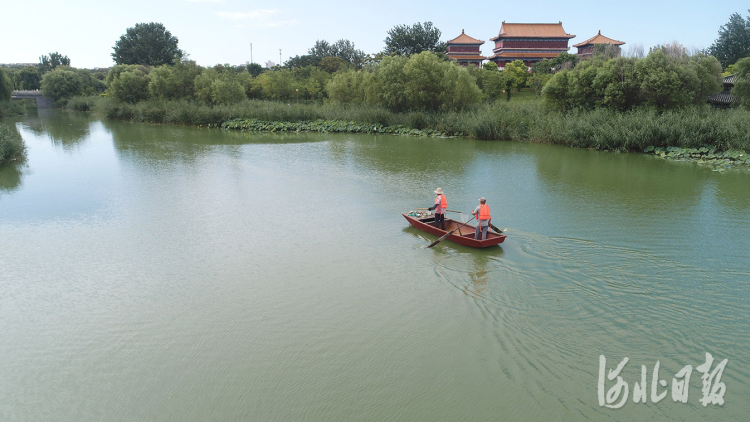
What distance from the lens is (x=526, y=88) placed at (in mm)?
53469

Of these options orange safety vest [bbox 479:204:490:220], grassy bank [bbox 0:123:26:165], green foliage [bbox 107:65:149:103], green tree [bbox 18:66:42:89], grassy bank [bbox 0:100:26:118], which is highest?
green tree [bbox 18:66:42:89]

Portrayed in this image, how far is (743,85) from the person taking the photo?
27969mm

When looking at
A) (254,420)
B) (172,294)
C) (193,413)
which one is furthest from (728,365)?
(172,294)

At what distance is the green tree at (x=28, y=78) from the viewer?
8094 cm

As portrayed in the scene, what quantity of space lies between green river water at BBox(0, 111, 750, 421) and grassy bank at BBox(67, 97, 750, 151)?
7.53 metres

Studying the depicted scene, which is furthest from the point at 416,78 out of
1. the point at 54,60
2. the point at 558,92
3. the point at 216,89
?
the point at 54,60

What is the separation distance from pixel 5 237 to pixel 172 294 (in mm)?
6525

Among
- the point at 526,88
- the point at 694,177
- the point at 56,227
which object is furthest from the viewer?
the point at 526,88

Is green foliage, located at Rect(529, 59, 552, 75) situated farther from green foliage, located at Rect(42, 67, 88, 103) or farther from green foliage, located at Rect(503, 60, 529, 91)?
green foliage, located at Rect(42, 67, 88, 103)

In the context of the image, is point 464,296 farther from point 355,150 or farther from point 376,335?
point 355,150

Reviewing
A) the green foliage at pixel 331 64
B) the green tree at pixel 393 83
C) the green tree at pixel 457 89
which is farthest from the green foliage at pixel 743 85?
the green foliage at pixel 331 64

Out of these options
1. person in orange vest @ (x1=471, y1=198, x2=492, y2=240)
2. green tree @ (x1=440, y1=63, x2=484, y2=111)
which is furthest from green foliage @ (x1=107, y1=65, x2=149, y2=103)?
person in orange vest @ (x1=471, y1=198, x2=492, y2=240)

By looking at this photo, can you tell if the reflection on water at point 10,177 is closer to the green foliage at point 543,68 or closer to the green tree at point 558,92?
the green tree at point 558,92

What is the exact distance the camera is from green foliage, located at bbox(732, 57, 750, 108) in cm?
2754
